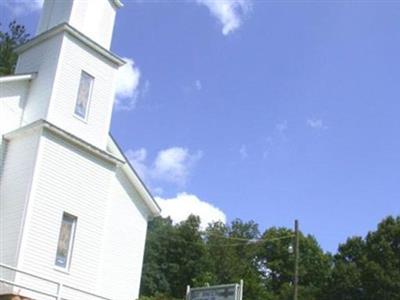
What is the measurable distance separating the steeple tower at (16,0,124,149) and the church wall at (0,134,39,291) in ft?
3.78

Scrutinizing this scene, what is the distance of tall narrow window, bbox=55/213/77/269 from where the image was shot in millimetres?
21000

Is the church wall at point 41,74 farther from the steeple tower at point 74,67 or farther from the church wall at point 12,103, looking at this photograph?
the church wall at point 12,103

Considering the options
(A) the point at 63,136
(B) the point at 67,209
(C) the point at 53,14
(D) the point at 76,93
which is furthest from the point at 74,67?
(B) the point at 67,209

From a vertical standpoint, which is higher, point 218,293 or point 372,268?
point 372,268

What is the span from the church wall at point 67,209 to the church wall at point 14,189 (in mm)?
301

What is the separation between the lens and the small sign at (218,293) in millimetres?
18047

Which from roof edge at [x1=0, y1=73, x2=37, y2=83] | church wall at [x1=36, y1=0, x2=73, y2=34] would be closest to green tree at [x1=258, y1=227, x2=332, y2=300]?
church wall at [x1=36, y1=0, x2=73, y2=34]

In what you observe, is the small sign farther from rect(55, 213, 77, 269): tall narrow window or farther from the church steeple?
the church steeple

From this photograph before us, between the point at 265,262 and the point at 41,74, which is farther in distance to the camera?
the point at 265,262

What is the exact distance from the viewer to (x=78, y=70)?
76.0 feet

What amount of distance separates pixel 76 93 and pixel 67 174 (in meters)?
3.02

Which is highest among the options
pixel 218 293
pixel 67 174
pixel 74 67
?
pixel 74 67

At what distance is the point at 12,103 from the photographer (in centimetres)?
2245

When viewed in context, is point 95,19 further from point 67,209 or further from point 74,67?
point 67,209
